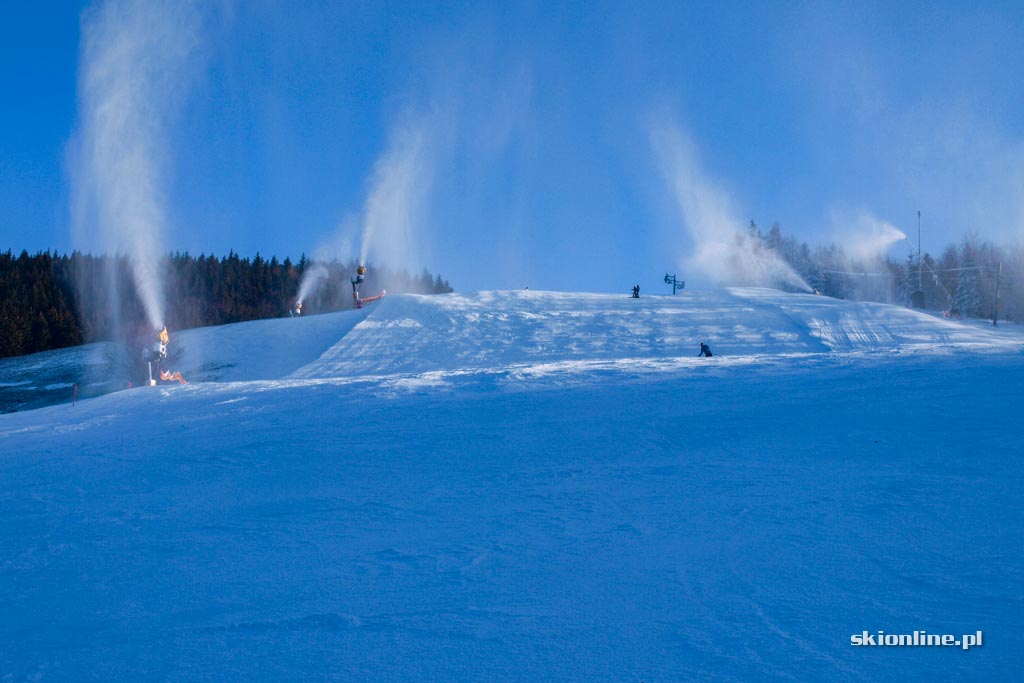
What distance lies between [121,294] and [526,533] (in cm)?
7200

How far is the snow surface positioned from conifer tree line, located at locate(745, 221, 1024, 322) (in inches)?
2088

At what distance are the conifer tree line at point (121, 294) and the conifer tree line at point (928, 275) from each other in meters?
54.6

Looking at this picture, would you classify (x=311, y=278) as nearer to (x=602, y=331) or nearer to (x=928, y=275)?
(x=602, y=331)

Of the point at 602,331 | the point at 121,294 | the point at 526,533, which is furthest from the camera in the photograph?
the point at 121,294

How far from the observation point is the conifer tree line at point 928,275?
192ft

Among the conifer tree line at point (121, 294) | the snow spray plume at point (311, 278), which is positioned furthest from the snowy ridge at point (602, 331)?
the snow spray plume at point (311, 278)

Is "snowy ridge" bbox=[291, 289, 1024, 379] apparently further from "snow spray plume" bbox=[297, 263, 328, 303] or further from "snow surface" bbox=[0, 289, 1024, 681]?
"snow spray plume" bbox=[297, 263, 328, 303]

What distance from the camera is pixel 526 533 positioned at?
549 centimetres

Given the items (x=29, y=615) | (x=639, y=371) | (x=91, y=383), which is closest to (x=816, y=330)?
(x=639, y=371)

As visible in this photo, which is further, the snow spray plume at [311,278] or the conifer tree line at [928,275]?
the snow spray plume at [311,278]

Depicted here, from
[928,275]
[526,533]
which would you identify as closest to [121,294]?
[526,533]

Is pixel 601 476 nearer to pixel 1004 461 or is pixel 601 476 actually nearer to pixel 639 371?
pixel 1004 461

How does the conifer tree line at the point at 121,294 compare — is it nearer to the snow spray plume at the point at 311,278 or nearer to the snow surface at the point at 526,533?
the snow spray plume at the point at 311,278

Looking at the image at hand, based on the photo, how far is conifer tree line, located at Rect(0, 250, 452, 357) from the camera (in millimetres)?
53031
